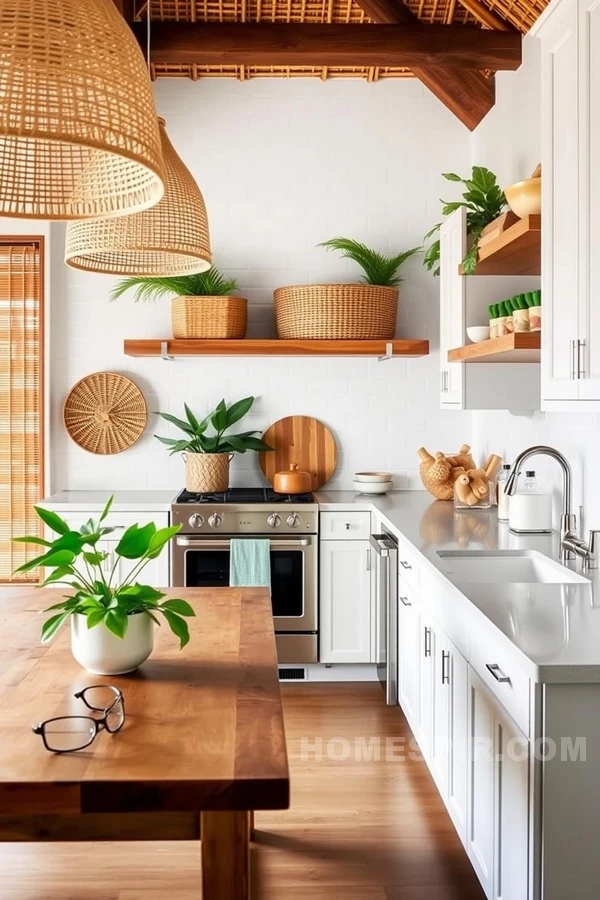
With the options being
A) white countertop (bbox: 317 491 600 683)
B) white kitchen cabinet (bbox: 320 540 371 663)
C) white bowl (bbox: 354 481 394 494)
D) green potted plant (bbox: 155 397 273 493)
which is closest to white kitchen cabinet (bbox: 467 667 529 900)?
white countertop (bbox: 317 491 600 683)

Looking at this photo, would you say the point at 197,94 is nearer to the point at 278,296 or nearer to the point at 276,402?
the point at 278,296

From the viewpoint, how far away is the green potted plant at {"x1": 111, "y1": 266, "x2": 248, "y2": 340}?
4742mm

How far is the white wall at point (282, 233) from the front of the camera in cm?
510

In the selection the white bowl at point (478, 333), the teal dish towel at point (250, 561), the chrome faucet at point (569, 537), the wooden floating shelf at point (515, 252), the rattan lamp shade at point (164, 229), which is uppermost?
the wooden floating shelf at point (515, 252)

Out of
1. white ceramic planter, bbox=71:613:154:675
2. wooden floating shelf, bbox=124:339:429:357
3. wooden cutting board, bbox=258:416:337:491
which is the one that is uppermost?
wooden floating shelf, bbox=124:339:429:357

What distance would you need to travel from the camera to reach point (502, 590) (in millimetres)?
2545

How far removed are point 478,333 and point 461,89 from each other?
6.31ft

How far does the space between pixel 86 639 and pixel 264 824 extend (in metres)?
1.46

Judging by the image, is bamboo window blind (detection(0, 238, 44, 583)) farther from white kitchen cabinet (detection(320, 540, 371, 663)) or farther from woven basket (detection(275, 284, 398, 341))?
white kitchen cabinet (detection(320, 540, 371, 663))

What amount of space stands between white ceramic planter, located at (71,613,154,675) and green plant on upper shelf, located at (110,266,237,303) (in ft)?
9.75

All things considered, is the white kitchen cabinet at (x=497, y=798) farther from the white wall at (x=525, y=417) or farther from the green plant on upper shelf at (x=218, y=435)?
the green plant on upper shelf at (x=218, y=435)

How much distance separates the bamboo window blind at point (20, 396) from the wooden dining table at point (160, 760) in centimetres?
295

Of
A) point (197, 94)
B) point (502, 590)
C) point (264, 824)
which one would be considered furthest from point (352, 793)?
point (197, 94)

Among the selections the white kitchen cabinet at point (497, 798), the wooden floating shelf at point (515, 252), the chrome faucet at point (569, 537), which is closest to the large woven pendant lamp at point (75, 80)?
the white kitchen cabinet at point (497, 798)
